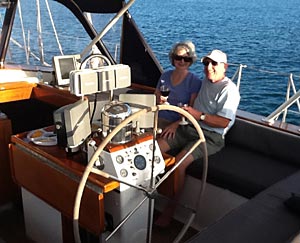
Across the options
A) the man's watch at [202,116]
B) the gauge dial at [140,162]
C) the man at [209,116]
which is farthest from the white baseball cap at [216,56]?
the gauge dial at [140,162]

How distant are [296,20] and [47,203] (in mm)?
25411

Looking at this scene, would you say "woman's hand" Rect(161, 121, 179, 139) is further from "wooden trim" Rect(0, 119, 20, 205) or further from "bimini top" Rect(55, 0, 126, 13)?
"bimini top" Rect(55, 0, 126, 13)

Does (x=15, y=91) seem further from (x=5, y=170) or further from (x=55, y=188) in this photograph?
(x=55, y=188)

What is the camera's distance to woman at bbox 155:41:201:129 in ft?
8.41

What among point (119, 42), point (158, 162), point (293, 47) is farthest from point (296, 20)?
point (158, 162)

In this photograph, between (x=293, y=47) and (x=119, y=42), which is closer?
(x=119, y=42)

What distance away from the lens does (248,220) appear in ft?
5.55

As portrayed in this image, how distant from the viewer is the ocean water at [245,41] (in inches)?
167

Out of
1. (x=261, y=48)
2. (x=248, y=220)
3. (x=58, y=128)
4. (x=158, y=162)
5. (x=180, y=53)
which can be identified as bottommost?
(x=261, y=48)

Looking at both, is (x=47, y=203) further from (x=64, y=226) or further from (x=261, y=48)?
(x=261, y=48)

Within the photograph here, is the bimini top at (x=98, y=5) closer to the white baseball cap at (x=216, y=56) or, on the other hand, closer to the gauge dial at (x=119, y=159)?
the white baseball cap at (x=216, y=56)

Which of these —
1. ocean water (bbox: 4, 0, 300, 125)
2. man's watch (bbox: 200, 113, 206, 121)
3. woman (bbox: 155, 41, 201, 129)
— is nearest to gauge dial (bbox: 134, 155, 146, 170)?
man's watch (bbox: 200, 113, 206, 121)

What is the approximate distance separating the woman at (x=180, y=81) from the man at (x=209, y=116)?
0.10 m

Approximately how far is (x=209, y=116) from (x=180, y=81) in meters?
0.39
